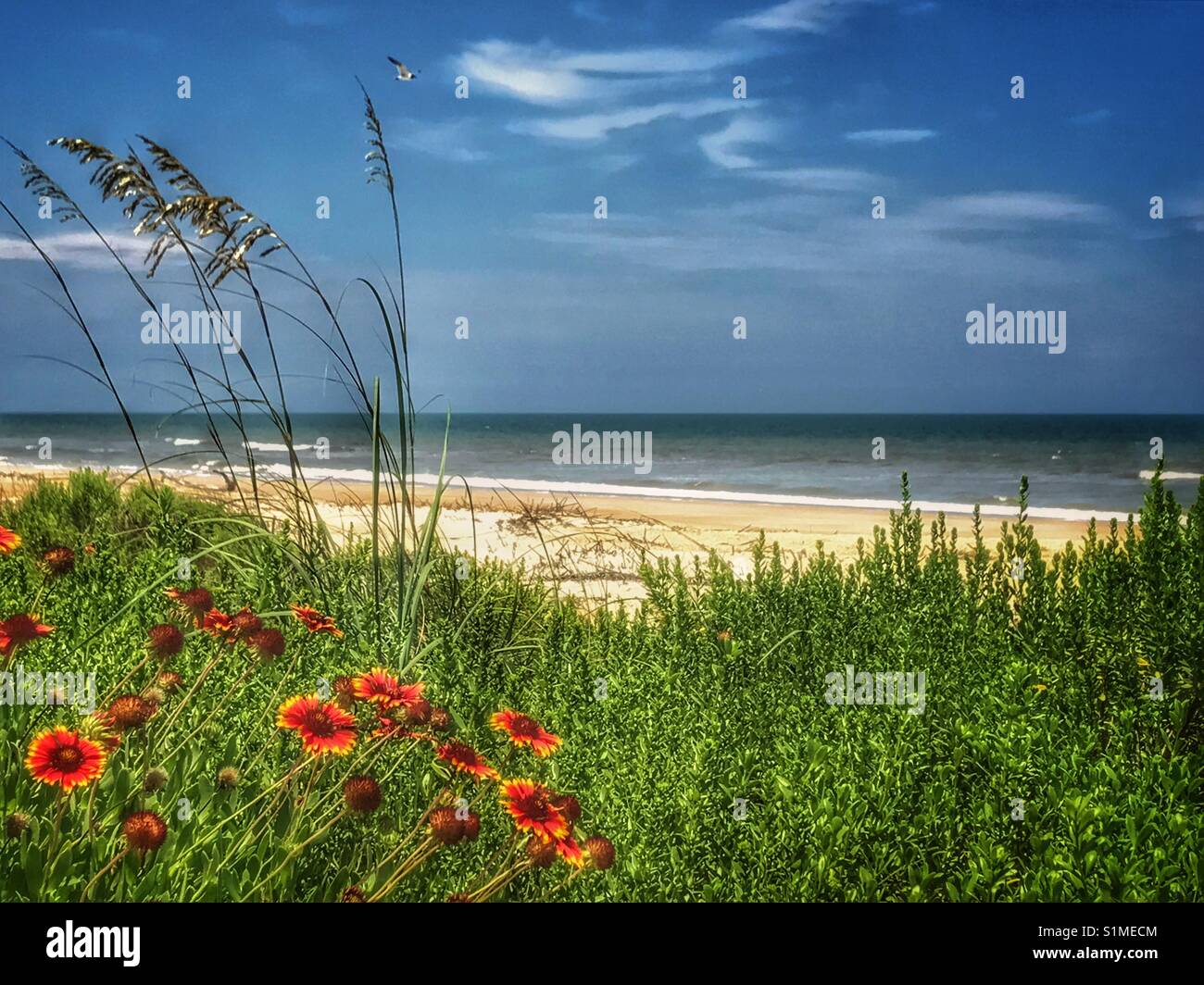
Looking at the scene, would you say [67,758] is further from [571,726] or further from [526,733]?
[571,726]

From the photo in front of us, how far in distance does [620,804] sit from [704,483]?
2249cm

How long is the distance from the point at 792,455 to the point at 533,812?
3163cm

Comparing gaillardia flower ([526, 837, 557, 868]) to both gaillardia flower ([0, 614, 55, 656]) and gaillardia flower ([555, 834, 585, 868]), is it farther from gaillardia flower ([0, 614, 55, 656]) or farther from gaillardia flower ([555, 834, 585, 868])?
gaillardia flower ([0, 614, 55, 656])

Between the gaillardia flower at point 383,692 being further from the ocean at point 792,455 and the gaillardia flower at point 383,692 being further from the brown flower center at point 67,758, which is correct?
the ocean at point 792,455

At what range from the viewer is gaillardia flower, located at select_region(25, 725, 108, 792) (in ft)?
6.16

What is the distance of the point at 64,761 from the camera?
1.90 m

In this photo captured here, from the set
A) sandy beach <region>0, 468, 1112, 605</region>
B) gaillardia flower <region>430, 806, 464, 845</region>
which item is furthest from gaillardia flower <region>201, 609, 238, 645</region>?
sandy beach <region>0, 468, 1112, 605</region>

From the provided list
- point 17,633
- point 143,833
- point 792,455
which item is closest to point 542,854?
Answer: point 143,833

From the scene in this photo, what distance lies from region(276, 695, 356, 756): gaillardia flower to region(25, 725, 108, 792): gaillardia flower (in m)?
0.35

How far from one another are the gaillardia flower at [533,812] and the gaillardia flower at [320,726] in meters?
0.34

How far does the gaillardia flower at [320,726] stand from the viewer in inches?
77.2

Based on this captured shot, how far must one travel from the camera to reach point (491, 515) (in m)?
10.2

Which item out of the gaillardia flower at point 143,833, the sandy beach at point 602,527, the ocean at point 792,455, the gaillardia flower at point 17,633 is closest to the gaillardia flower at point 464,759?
the gaillardia flower at point 143,833
